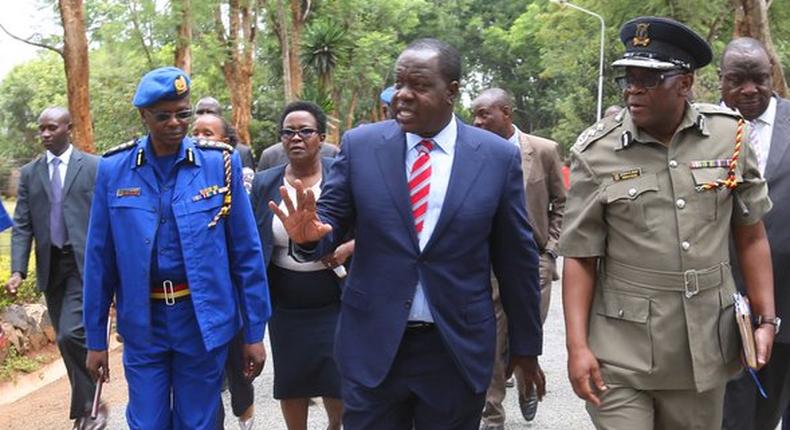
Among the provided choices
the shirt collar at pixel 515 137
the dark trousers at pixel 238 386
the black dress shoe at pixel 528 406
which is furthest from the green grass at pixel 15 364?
the shirt collar at pixel 515 137

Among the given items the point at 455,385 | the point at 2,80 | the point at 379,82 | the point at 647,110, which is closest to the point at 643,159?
the point at 647,110

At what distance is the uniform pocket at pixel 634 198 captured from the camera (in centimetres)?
332

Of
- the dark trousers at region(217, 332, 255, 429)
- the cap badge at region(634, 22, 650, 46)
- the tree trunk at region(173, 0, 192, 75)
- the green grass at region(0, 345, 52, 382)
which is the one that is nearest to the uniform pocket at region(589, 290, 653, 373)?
the cap badge at region(634, 22, 650, 46)

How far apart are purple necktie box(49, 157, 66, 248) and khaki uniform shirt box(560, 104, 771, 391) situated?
159 inches

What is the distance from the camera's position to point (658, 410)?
3479 millimetres

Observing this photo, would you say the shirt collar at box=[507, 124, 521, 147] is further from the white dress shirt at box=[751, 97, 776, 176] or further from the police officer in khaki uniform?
the police officer in khaki uniform

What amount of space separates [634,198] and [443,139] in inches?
28.8

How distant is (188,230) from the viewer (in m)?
3.97

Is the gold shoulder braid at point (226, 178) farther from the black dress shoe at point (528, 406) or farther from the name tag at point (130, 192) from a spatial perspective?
the black dress shoe at point (528, 406)

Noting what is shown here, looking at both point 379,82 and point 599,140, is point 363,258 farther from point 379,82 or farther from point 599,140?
point 379,82

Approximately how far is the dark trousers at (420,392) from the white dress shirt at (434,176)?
10 cm

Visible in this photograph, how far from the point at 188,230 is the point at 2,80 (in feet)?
194

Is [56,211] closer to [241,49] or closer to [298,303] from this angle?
[298,303]

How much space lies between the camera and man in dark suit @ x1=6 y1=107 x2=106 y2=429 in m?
6.12
